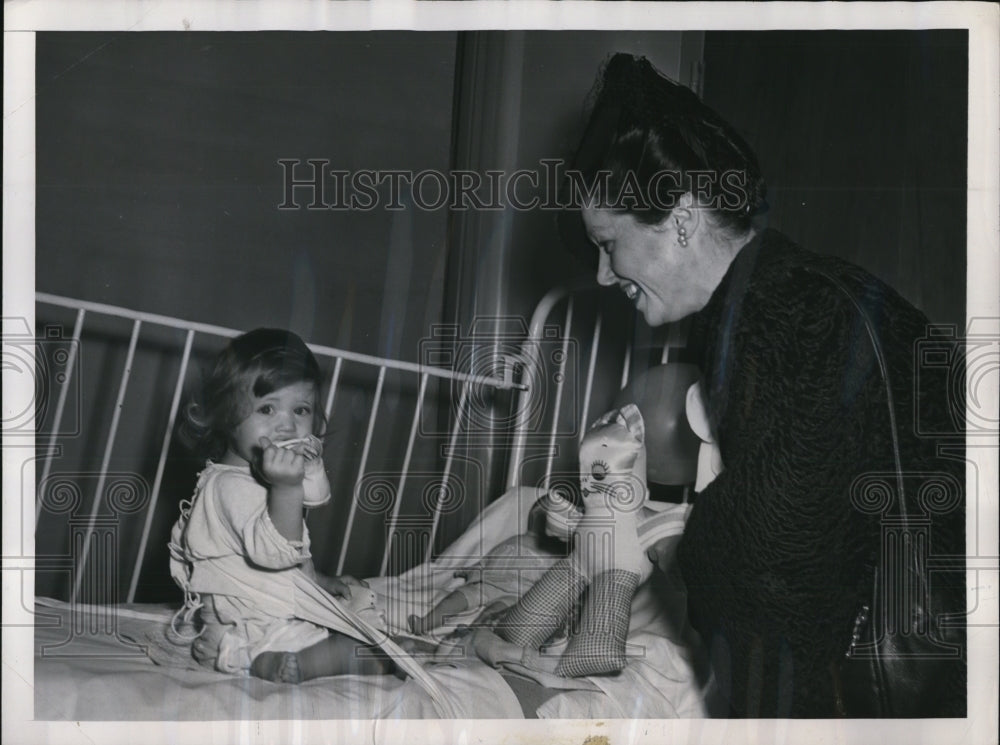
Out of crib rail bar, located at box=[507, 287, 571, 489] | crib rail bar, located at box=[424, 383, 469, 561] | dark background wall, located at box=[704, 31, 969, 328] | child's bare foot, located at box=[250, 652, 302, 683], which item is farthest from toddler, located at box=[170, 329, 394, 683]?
dark background wall, located at box=[704, 31, 969, 328]

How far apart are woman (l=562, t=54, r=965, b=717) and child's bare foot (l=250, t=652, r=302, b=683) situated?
486mm

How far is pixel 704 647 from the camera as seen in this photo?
1.39 metres

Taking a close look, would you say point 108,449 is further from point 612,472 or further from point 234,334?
point 612,472

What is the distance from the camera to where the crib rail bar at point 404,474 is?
1.40m

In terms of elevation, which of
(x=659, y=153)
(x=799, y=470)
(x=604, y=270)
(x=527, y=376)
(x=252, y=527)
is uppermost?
(x=659, y=153)

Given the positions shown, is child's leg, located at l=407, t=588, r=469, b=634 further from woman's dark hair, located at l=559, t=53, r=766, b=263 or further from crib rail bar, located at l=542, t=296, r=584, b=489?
woman's dark hair, located at l=559, t=53, r=766, b=263

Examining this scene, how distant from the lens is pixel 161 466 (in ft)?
4.58

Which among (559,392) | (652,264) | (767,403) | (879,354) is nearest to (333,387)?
(559,392)

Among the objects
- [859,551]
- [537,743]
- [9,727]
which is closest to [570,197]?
[859,551]

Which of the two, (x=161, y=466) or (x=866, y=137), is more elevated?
(x=866, y=137)

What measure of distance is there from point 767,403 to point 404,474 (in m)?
0.47

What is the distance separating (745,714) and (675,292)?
21.3 inches

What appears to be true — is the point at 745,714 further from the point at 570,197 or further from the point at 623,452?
the point at 570,197

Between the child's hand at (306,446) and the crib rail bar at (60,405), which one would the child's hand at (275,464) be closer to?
the child's hand at (306,446)
